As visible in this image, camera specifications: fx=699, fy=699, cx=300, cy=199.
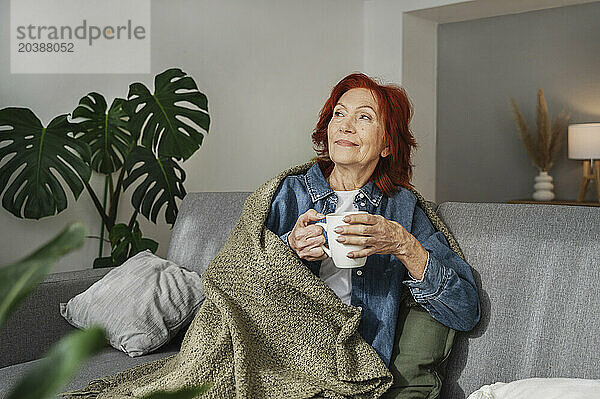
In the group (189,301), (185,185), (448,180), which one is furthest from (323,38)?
(189,301)

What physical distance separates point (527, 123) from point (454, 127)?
739 millimetres

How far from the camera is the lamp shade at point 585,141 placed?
16.7 feet

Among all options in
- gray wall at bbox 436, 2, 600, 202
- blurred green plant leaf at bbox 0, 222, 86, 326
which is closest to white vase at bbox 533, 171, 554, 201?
gray wall at bbox 436, 2, 600, 202

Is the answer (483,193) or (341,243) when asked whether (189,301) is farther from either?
(483,193)

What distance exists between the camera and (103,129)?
3119mm

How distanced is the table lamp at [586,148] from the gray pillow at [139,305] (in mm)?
3830

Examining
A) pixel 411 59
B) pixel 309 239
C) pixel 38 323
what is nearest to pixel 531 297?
pixel 309 239

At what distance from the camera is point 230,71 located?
376cm

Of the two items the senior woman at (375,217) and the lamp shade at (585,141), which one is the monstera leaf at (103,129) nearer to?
the senior woman at (375,217)

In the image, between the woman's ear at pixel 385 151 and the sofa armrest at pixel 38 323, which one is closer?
the woman's ear at pixel 385 151

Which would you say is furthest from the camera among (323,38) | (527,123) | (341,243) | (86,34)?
(527,123)

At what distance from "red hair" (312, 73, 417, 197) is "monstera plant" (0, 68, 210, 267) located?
123 cm

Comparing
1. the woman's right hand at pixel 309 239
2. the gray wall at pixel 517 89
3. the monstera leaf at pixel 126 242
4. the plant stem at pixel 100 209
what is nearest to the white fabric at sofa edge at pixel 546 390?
the woman's right hand at pixel 309 239

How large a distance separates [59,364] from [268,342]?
1390 millimetres
